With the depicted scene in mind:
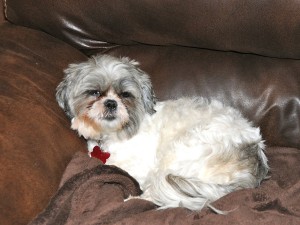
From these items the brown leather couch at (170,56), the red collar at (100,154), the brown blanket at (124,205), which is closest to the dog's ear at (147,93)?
the brown leather couch at (170,56)

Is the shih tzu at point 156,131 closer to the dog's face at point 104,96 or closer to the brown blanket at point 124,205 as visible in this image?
the dog's face at point 104,96

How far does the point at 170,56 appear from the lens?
8.39 ft

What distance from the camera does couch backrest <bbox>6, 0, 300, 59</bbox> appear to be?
2211 mm

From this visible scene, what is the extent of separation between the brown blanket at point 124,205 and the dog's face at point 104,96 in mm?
227

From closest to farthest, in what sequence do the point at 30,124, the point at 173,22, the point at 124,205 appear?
the point at 124,205 → the point at 30,124 → the point at 173,22


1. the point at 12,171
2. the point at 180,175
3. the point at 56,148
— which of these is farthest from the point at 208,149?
the point at 12,171

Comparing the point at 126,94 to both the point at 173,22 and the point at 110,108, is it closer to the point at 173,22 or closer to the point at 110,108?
the point at 110,108

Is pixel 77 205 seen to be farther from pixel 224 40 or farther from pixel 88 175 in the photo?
pixel 224 40

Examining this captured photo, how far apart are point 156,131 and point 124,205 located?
0.65 metres

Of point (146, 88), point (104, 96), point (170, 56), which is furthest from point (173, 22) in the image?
point (104, 96)

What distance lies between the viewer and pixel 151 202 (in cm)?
199

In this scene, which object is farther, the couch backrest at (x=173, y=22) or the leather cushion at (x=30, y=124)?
the couch backrest at (x=173, y=22)

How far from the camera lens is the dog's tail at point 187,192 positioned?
1.96 m

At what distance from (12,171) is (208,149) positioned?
89 centimetres
